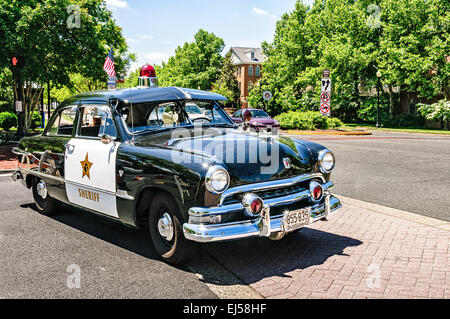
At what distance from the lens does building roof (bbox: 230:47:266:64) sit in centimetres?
7288

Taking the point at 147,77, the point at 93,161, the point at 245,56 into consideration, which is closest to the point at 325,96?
the point at 147,77

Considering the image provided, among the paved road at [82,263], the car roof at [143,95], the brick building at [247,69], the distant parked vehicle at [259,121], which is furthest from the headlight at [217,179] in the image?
the brick building at [247,69]

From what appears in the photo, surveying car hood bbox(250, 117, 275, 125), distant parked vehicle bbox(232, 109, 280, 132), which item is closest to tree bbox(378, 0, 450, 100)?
distant parked vehicle bbox(232, 109, 280, 132)

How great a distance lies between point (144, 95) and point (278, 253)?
251 centimetres

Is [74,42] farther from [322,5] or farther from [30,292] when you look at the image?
[322,5]

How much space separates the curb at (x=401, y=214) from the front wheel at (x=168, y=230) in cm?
347

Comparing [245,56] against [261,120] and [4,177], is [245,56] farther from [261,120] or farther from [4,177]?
[4,177]

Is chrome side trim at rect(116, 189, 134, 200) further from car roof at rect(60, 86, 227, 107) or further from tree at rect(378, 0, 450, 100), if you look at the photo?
tree at rect(378, 0, 450, 100)

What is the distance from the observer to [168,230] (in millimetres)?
4105

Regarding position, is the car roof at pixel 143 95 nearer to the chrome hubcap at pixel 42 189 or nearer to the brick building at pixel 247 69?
the chrome hubcap at pixel 42 189

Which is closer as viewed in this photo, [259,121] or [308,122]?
[259,121]

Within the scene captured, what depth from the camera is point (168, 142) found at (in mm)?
4434

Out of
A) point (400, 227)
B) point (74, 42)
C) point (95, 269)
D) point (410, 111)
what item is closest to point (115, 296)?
point (95, 269)
